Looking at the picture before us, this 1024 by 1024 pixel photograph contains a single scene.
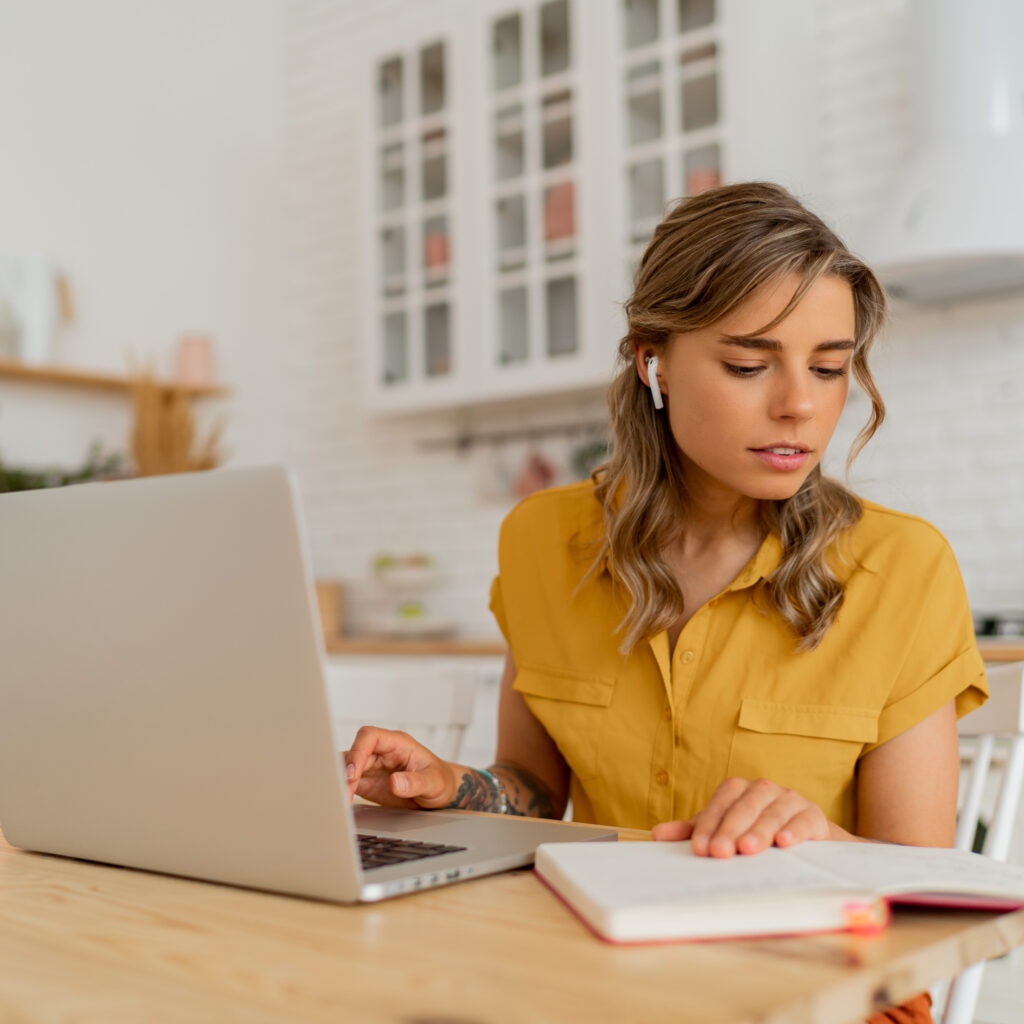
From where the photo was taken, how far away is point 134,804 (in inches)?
33.9

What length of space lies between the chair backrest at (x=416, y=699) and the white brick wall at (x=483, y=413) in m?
1.29

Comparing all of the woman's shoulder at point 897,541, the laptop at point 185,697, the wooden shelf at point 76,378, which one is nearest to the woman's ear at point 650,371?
the woman's shoulder at point 897,541

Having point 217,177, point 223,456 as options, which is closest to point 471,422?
point 223,456

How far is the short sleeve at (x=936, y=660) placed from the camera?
1213 millimetres

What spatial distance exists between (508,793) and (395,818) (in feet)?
0.86

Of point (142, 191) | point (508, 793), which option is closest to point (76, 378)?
point (142, 191)

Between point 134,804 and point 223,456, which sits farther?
point 223,456

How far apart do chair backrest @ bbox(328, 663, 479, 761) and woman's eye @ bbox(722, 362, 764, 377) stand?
57 centimetres

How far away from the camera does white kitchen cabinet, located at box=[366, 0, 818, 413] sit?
314 cm

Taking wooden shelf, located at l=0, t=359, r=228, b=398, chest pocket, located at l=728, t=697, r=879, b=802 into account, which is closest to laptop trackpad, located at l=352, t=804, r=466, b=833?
chest pocket, located at l=728, t=697, r=879, b=802

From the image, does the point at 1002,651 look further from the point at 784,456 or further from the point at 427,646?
the point at 427,646

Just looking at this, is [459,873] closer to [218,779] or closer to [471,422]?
[218,779]

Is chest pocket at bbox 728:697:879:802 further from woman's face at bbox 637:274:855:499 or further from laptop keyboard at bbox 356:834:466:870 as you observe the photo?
laptop keyboard at bbox 356:834:466:870

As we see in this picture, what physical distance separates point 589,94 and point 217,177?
1.60 meters
